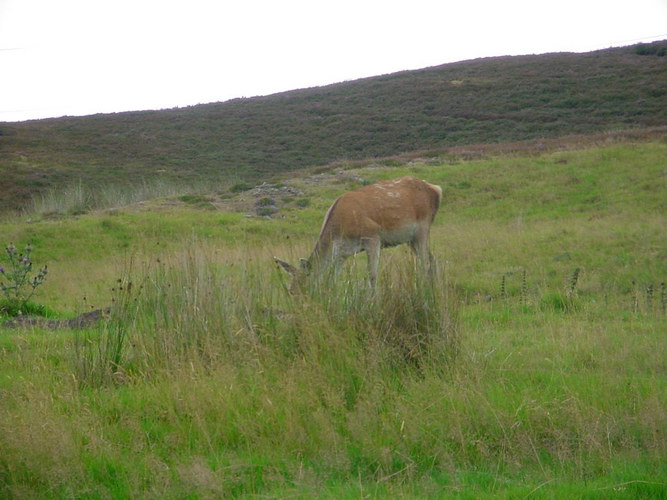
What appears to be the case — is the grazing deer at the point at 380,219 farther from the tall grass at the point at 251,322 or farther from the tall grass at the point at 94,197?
the tall grass at the point at 94,197

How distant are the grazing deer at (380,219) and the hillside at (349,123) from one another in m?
26.1

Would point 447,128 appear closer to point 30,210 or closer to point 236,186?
point 236,186

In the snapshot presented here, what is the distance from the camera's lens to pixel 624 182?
839 inches

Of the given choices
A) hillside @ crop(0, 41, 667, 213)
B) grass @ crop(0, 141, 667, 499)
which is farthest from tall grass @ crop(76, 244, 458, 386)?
hillside @ crop(0, 41, 667, 213)

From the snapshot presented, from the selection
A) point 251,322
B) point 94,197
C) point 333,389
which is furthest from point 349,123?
point 333,389

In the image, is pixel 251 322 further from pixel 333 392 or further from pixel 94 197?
pixel 94 197

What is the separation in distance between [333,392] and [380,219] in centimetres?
559

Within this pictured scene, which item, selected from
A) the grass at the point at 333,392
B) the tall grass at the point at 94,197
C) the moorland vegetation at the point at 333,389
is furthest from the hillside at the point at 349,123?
the grass at the point at 333,392

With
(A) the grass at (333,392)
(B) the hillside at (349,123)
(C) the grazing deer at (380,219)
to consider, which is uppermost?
(B) the hillside at (349,123)

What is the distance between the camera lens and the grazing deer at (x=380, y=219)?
1063 centimetres

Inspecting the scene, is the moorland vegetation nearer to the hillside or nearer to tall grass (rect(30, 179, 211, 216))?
tall grass (rect(30, 179, 211, 216))

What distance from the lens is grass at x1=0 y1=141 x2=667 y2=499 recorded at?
473cm

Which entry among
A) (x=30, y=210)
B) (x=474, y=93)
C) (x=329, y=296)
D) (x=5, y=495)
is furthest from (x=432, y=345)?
(x=474, y=93)

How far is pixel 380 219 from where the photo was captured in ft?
36.3
